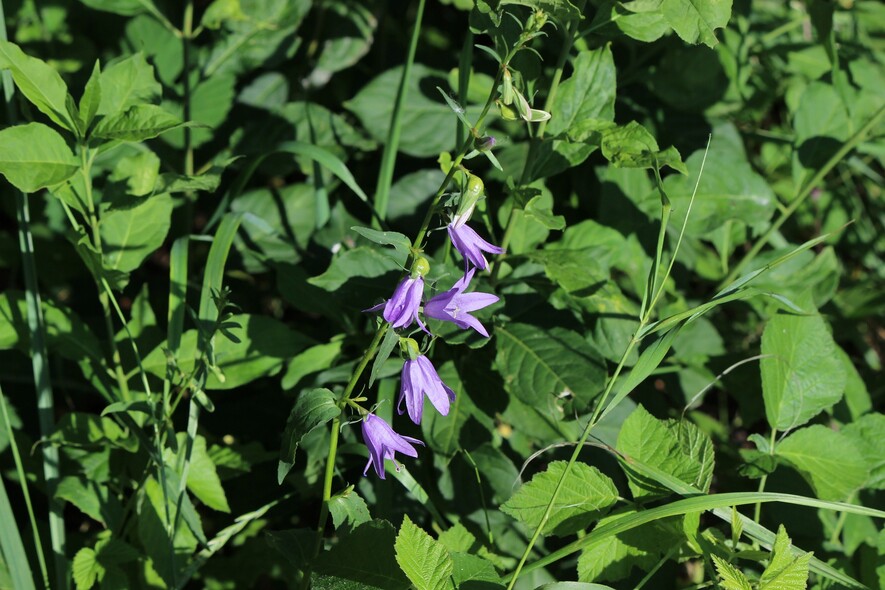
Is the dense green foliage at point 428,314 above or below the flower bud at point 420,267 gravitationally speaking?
below

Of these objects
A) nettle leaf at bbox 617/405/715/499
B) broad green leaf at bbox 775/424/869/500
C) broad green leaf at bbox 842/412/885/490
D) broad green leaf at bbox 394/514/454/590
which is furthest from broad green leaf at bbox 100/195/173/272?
broad green leaf at bbox 842/412/885/490

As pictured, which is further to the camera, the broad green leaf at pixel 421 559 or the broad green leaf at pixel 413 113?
the broad green leaf at pixel 413 113

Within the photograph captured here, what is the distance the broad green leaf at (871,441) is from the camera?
1.95 metres

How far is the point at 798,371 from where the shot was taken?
194cm

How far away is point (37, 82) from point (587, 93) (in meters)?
1.23

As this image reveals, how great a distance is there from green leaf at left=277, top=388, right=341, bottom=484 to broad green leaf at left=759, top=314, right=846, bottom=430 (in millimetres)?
1048

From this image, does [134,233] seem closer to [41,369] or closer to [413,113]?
[41,369]

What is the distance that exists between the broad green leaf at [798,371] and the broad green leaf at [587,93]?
67 cm

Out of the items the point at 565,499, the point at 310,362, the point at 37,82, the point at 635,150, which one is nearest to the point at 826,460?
the point at 565,499

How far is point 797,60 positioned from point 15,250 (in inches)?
108

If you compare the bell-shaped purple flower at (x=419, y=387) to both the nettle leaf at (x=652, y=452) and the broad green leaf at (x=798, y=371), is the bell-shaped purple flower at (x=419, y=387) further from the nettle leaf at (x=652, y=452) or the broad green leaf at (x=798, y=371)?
the broad green leaf at (x=798, y=371)

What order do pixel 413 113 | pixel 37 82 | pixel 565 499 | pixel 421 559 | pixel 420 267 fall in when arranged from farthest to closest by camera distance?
1. pixel 413 113
2. pixel 37 82
3. pixel 565 499
4. pixel 421 559
5. pixel 420 267

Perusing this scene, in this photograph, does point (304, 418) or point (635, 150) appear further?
point (635, 150)

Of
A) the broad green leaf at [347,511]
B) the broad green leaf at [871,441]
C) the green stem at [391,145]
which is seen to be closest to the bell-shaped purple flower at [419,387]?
the broad green leaf at [347,511]
